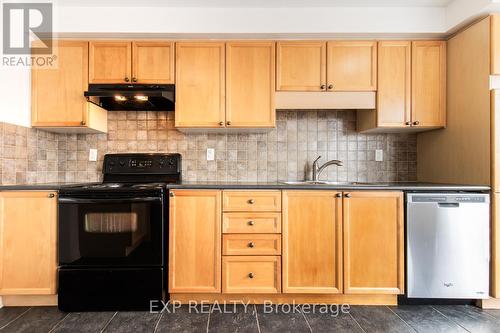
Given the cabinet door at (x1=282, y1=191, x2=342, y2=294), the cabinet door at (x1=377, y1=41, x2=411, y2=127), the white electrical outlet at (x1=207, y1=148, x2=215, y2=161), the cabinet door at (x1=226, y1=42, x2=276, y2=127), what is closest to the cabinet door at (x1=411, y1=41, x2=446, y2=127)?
the cabinet door at (x1=377, y1=41, x2=411, y2=127)

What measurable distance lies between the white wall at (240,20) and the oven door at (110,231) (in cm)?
97

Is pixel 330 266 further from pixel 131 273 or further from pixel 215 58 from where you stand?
pixel 215 58

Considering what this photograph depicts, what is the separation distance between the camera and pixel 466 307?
80.6 inches

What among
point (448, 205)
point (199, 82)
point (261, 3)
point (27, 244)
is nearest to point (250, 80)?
point (199, 82)

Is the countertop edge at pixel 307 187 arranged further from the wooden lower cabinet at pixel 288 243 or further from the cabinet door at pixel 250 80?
the cabinet door at pixel 250 80

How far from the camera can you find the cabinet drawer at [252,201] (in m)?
2.08

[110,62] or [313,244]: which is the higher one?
[110,62]

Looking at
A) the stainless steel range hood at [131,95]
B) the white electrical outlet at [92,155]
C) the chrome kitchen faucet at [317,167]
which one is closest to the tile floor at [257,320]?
the chrome kitchen faucet at [317,167]

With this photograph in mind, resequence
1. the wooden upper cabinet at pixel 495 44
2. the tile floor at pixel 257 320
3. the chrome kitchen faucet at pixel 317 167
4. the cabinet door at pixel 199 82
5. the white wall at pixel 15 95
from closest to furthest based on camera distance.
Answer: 1. the tile floor at pixel 257 320
2. the wooden upper cabinet at pixel 495 44
3. the white wall at pixel 15 95
4. the cabinet door at pixel 199 82
5. the chrome kitchen faucet at pixel 317 167

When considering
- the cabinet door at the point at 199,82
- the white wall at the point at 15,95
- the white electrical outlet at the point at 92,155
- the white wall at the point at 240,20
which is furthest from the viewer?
the white electrical outlet at the point at 92,155

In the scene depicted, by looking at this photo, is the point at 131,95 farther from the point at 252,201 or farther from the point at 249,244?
the point at 249,244

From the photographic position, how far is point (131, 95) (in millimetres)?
2246

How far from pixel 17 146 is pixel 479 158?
356 cm

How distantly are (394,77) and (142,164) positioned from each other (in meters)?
2.38
